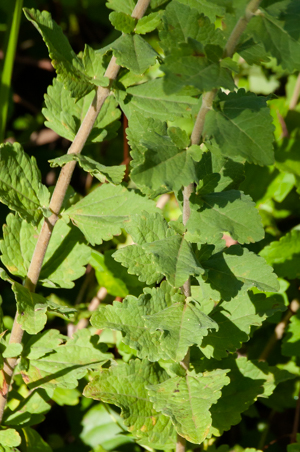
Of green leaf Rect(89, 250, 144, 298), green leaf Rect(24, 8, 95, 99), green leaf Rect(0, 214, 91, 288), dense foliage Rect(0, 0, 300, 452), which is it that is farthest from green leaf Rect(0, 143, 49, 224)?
green leaf Rect(89, 250, 144, 298)

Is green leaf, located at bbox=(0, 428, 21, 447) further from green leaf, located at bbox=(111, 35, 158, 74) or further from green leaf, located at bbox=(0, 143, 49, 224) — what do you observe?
green leaf, located at bbox=(111, 35, 158, 74)

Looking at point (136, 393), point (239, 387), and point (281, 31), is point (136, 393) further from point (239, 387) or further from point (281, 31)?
point (281, 31)

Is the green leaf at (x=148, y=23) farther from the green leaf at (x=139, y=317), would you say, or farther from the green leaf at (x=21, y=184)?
the green leaf at (x=139, y=317)

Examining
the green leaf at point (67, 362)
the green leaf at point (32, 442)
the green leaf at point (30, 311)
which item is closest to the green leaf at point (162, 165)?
the green leaf at point (30, 311)

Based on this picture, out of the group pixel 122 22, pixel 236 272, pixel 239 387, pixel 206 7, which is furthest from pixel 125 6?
pixel 239 387

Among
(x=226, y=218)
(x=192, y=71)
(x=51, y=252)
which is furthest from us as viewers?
(x=51, y=252)

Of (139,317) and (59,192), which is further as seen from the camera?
(59,192)

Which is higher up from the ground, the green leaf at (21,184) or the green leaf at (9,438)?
the green leaf at (21,184)
